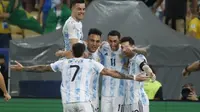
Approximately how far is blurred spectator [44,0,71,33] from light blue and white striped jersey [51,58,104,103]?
640 centimetres

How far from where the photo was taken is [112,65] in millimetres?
16953

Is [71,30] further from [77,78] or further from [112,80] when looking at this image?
[112,80]

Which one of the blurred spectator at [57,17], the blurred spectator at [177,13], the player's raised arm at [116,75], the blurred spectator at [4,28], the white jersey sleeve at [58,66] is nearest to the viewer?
the player's raised arm at [116,75]

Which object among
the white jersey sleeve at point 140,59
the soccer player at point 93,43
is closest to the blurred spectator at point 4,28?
the soccer player at point 93,43

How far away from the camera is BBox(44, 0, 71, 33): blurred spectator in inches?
842

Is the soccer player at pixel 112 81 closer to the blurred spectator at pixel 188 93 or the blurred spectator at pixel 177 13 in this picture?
the blurred spectator at pixel 188 93

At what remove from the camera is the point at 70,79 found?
14.9 m

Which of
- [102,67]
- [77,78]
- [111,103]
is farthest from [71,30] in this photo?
[111,103]

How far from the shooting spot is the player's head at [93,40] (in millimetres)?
16531

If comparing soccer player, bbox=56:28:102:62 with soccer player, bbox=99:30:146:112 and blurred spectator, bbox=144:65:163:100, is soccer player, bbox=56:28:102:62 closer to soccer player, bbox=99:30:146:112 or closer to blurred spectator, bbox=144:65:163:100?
soccer player, bbox=99:30:146:112

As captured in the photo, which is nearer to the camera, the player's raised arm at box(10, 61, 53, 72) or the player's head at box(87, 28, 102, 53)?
the player's raised arm at box(10, 61, 53, 72)

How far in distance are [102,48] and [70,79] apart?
218 centimetres

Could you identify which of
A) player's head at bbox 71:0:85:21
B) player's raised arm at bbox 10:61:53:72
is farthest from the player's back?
player's head at bbox 71:0:85:21

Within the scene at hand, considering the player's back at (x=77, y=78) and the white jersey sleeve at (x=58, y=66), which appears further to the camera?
the white jersey sleeve at (x=58, y=66)
